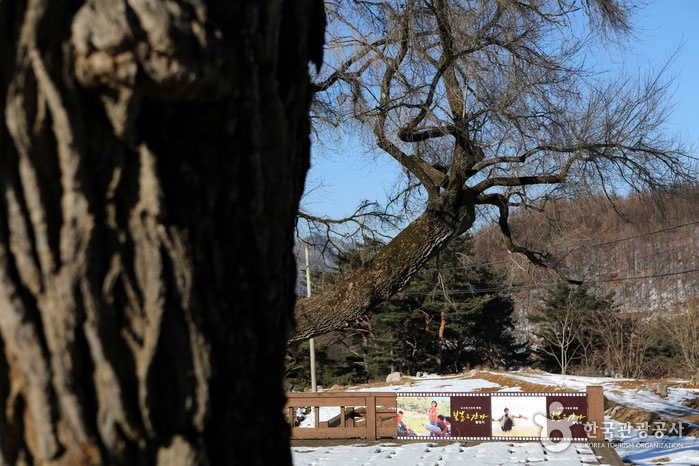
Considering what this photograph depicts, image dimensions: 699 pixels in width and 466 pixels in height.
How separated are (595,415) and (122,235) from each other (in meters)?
9.41

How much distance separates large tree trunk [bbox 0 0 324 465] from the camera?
91 cm

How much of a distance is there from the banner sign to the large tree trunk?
8.85 meters

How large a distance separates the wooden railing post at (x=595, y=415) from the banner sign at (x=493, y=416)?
2.8 inches

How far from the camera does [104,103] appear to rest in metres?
0.97

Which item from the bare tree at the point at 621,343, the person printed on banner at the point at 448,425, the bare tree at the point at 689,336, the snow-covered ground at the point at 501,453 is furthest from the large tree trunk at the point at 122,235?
the bare tree at the point at 621,343

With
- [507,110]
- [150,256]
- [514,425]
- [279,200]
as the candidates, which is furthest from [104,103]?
[514,425]

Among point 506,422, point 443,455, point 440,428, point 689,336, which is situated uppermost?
point 689,336

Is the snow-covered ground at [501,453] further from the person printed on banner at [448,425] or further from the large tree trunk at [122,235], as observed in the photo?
the large tree trunk at [122,235]

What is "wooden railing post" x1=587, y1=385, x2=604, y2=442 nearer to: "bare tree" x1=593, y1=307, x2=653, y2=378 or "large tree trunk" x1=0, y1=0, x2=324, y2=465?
"large tree trunk" x1=0, y1=0, x2=324, y2=465

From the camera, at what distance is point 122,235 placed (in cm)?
96

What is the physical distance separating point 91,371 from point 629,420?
14.1 m

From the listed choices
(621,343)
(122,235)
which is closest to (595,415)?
(122,235)

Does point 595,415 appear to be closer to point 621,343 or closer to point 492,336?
point 621,343

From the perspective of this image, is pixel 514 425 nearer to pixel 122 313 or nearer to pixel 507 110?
pixel 507 110
